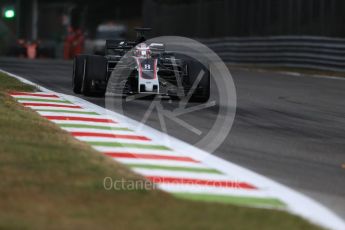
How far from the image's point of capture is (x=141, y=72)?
13.3m

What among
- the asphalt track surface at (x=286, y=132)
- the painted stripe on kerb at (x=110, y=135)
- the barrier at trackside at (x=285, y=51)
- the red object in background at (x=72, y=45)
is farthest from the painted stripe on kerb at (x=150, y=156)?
the red object in background at (x=72, y=45)

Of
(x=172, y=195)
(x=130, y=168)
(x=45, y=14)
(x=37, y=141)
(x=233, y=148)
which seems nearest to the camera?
(x=172, y=195)

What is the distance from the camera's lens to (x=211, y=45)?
36.1m

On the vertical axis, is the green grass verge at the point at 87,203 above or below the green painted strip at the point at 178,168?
above

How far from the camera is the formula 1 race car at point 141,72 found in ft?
43.9

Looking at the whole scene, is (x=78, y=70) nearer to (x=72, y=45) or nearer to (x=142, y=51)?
(x=142, y=51)

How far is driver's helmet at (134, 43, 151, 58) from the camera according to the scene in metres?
13.6

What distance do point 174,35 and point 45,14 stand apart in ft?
126

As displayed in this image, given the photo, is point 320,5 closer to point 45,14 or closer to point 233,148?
point 233,148

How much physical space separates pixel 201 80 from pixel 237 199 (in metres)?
7.33

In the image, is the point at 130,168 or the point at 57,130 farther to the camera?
the point at 57,130

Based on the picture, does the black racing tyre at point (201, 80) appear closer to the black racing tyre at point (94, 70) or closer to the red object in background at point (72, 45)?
Result: the black racing tyre at point (94, 70)

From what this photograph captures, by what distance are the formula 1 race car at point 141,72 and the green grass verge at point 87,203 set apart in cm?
538

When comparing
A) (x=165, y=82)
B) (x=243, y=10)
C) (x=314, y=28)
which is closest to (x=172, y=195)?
(x=165, y=82)
